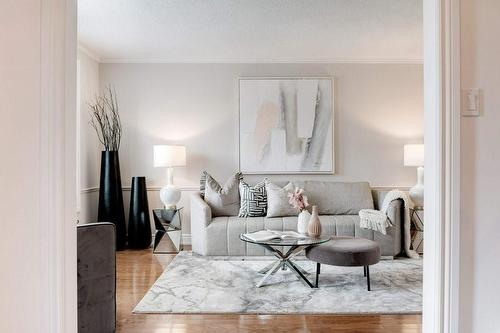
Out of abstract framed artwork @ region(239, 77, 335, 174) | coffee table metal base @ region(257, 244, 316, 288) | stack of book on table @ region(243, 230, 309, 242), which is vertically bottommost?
coffee table metal base @ region(257, 244, 316, 288)

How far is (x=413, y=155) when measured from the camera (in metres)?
4.80

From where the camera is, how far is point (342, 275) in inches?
144

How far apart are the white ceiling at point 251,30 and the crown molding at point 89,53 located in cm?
5

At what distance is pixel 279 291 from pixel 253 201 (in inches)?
64.2

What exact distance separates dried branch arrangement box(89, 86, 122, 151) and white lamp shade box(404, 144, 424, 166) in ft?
12.8

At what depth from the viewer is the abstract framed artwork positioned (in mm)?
5184

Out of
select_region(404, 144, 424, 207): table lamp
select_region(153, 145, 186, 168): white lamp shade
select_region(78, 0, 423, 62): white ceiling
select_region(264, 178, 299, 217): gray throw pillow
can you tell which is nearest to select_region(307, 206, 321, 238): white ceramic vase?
select_region(264, 178, 299, 217): gray throw pillow

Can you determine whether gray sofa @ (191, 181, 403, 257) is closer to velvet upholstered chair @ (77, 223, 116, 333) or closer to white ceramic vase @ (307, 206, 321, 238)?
white ceramic vase @ (307, 206, 321, 238)
